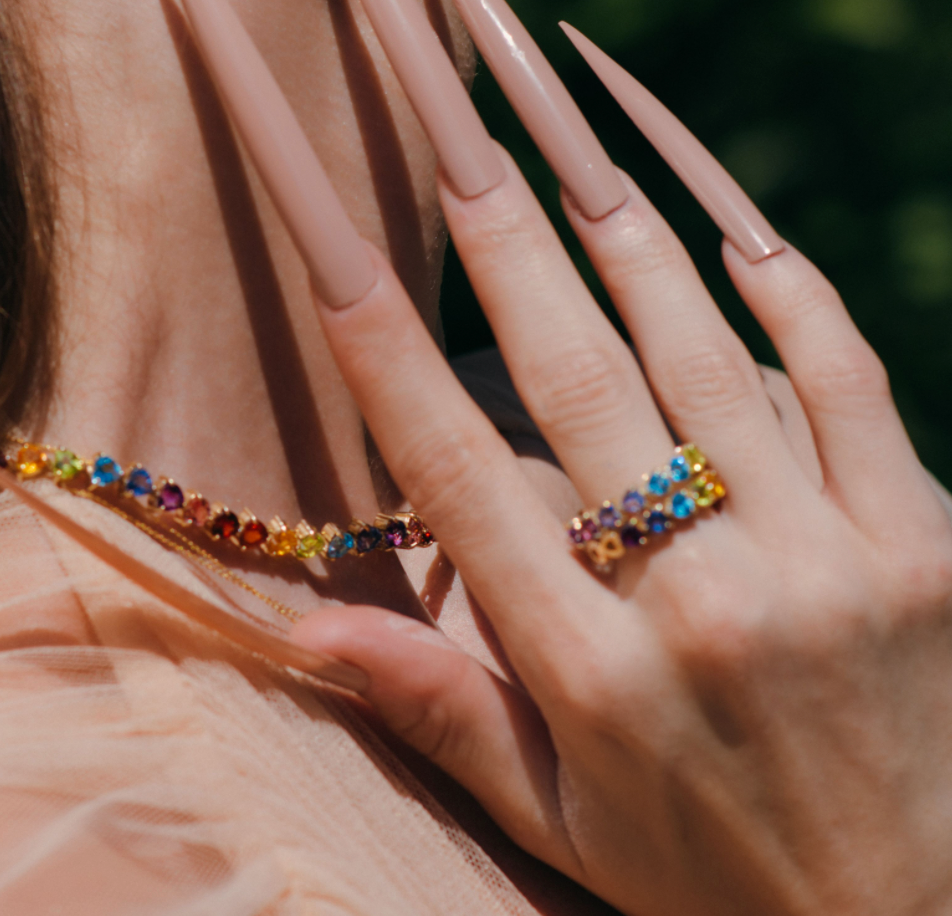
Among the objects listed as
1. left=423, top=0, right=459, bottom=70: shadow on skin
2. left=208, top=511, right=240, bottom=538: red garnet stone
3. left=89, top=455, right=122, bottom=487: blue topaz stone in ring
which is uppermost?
left=423, top=0, right=459, bottom=70: shadow on skin

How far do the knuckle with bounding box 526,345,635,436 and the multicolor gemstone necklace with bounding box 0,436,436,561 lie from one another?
24cm

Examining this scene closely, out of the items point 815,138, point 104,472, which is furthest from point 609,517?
point 815,138

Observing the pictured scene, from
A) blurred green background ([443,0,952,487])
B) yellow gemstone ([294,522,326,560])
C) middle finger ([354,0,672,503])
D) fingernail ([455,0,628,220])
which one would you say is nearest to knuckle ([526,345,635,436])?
middle finger ([354,0,672,503])

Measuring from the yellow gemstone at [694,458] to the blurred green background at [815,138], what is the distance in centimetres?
143

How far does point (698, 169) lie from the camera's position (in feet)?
2.42

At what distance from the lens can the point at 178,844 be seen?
0.55 meters

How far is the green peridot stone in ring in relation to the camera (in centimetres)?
63

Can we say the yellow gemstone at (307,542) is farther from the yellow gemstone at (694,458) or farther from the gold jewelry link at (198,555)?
the yellow gemstone at (694,458)

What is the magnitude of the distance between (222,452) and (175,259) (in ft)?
0.52

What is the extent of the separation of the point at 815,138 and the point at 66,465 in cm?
199

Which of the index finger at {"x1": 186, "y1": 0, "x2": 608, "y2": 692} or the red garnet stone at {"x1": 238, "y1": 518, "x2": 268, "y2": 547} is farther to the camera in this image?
the red garnet stone at {"x1": 238, "y1": 518, "x2": 268, "y2": 547}

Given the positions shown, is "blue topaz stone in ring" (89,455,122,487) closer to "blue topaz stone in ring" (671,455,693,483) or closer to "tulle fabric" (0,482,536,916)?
"tulle fabric" (0,482,536,916)

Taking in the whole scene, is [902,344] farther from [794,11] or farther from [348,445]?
[348,445]

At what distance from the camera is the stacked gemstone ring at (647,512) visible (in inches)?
24.0
